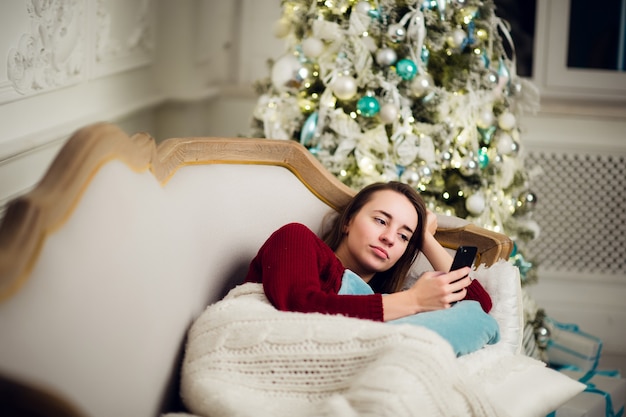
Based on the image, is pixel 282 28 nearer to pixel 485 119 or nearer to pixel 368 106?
pixel 368 106

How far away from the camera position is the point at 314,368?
1.39 meters

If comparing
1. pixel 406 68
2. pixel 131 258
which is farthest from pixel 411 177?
pixel 131 258

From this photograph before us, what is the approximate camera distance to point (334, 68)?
95.8 inches

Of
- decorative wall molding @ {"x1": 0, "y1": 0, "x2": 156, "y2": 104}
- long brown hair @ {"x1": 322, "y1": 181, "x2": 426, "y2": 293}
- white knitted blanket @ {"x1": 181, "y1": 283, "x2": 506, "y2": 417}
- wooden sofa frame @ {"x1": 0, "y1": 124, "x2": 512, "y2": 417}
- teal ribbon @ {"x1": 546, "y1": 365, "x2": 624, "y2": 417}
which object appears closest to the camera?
wooden sofa frame @ {"x1": 0, "y1": 124, "x2": 512, "y2": 417}

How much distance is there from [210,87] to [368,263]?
2088mm

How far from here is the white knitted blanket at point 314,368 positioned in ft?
4.27

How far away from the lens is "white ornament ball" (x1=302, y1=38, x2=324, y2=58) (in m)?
2.43

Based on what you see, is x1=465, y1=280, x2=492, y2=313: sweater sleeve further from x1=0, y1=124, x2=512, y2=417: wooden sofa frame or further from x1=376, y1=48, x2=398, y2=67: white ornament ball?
x1=376, y1=48, x2=398, y2=67: white ornament ball

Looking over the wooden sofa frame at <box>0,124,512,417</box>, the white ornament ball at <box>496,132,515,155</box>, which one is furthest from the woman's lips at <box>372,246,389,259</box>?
the white ornament ball at <box>496,132,515,155</box>

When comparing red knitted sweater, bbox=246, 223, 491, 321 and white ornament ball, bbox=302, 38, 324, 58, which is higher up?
white ornament ball, bbox=302, 38, 324, 58

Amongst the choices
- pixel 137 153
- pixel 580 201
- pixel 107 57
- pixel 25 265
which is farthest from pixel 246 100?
pixel 25 265

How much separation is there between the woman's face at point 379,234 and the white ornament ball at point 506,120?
84 cm

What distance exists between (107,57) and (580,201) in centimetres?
207

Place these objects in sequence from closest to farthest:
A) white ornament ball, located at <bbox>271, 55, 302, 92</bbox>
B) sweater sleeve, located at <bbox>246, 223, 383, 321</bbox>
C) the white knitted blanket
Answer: the white knitted blanket
sweater sleeve, located at <bbox>246, 223, 383, 321</bbox>
white ornament ball, located at <bbox>271, 55, 302, 92</bbox>
